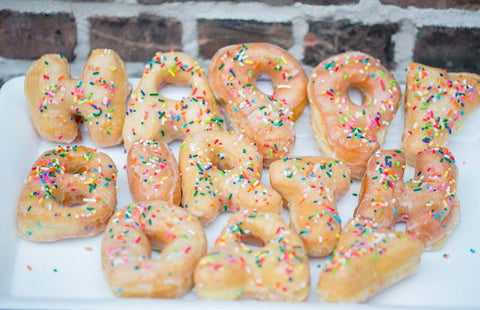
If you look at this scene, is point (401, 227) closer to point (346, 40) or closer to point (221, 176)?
point (221, 176)

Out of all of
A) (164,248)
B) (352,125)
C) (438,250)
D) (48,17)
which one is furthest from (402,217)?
(48,17)

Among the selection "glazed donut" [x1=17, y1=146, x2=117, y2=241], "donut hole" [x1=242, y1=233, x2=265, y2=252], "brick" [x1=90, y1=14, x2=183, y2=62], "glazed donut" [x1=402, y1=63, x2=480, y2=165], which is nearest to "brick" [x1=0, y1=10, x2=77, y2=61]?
"brick" [x1=90, y1=14, x2=183, y2=62]

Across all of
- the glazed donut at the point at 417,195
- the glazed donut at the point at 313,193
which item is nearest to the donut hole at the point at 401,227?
the glazed donut at the point at 417,195

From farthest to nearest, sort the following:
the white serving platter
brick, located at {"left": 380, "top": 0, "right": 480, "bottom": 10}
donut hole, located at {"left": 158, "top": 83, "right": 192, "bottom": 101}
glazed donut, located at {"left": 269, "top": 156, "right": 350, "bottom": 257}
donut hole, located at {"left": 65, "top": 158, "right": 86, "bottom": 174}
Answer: brick, located at {"left": 380, "top": 0, "right": 480, "bottom": 10} < donut hole, located at {"left": 158, "top": 83, "right": 192, "bottom": 101} < donut hole, located at {"left": 65, "top": 158, "right": 86, "bottom": 174} < glazed donut, located at {"left": 269, "top": 156, "right": 350, "bottom": 257} < the white serving platter

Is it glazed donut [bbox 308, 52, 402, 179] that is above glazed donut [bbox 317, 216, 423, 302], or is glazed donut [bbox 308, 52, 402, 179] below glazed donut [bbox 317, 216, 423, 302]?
above

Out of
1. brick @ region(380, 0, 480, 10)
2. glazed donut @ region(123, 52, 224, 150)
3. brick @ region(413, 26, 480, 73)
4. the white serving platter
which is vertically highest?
brick @ region(380, 0, 480, 10)

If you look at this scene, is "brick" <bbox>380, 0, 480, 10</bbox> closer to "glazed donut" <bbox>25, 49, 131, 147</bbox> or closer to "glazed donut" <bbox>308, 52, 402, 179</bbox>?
"glazed donut" <bbox>308, 52, 402, 179</bbox>

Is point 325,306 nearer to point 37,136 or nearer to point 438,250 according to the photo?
point 438,250
